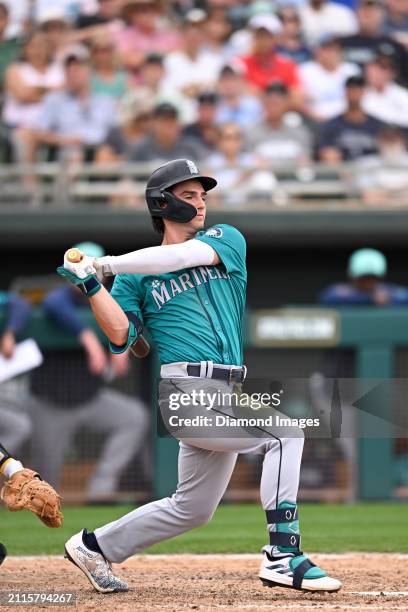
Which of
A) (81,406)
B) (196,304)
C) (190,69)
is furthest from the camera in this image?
(190,69)

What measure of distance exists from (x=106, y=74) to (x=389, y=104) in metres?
2.94

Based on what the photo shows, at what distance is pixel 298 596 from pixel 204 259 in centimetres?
Result: 146

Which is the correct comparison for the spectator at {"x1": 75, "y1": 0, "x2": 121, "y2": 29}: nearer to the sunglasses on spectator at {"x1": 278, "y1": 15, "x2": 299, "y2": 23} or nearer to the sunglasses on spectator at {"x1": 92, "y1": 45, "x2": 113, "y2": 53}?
the sunglasses on spectator at {"x1": 92, "y1": 45, "x2": 113, "y2": 53}

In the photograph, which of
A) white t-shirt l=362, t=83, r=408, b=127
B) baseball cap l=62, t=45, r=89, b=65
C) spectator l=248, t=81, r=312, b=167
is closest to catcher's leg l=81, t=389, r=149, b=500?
spectator l=248, t=81, r=312, b=167

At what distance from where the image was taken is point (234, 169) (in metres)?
10.9

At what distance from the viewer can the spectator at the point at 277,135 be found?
11359mm

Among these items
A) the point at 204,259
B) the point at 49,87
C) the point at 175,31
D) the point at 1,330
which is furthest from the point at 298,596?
the point at 175,31

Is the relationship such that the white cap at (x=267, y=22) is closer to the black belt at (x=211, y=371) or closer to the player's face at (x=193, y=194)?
the player's face at (x=193, y=194)

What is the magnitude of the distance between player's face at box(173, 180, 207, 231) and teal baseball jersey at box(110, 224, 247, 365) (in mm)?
89

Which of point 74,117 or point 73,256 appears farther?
point 74,117

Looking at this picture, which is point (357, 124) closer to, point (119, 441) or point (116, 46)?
point (116, 46)
